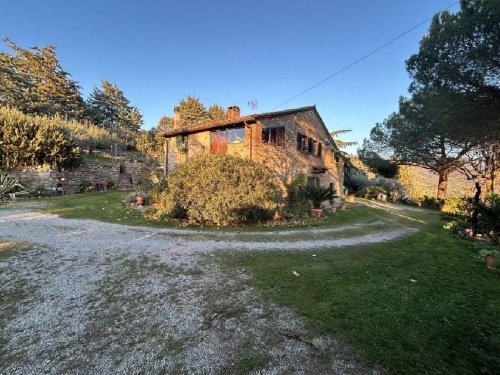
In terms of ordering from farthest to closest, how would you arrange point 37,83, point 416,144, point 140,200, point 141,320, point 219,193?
point 37,83
point 416,144
point 140,200
point 219,193
point 141,320

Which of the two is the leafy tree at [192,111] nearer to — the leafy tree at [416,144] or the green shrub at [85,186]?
the green shrub at [85,186]

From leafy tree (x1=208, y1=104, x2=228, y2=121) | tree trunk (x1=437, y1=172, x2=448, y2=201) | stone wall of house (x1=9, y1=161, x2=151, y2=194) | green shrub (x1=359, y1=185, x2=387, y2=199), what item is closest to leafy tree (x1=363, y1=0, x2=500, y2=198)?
green shrub (x1=359, y1=185, x2=387, y2=199)

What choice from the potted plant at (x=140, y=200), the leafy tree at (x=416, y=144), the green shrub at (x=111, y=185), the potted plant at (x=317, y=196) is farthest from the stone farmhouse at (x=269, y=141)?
the leafy tree at (x=416, y=144)

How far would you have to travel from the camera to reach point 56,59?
37000 mm

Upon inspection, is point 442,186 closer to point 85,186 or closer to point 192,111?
point 85,186

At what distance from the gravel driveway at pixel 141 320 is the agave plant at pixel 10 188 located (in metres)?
10.5

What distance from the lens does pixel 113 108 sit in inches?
1935

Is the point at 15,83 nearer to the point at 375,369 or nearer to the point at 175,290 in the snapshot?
the point at 175,290

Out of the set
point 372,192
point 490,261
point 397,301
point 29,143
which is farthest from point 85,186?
point 372,192

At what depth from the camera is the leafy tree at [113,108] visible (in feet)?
155

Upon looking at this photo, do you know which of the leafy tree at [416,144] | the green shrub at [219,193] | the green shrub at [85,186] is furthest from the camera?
the leafy tree at [416,144]

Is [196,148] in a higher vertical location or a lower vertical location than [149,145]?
lower

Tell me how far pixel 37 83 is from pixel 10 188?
31381 millimetres

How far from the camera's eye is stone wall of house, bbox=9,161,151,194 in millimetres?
16553
